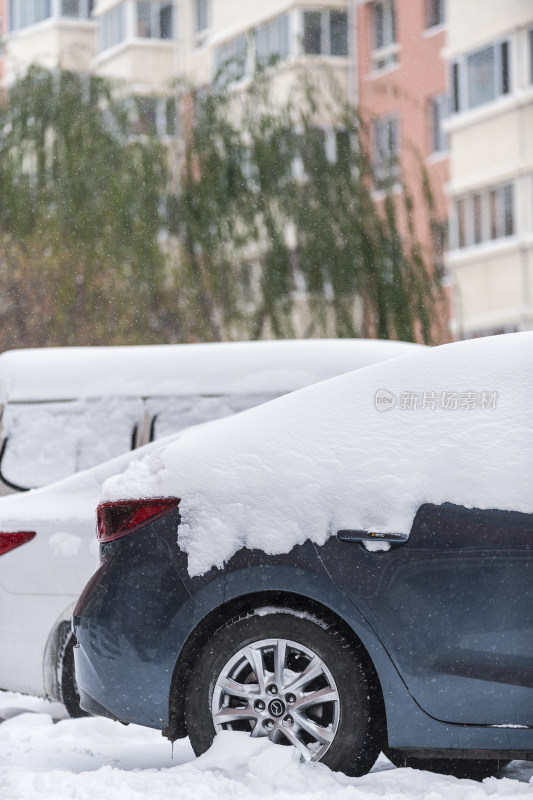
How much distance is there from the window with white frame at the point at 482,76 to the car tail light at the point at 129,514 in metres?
27.8

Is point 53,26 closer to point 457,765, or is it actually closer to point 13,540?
point 13,540

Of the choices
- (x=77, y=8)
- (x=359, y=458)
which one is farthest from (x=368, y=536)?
(x=77, y=8)

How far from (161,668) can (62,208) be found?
794 inches

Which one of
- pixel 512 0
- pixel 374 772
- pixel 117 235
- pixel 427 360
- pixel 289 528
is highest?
pixel 512 0

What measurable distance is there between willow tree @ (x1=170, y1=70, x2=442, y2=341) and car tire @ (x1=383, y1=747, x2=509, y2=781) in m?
17.4

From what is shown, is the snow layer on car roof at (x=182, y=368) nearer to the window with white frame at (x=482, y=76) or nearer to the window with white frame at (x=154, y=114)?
the window with white frame at (x=154, y=114)

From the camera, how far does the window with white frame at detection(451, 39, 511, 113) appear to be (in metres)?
32.2

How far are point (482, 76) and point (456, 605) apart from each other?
28.7 m

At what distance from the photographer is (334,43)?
40344 millimetres

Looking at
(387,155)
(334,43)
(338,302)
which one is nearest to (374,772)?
(338,302)

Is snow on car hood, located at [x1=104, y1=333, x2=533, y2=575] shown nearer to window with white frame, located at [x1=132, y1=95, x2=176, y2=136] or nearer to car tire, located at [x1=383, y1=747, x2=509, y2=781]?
car tire, located at [x1=383, y1=747, x2=509, y2=781]

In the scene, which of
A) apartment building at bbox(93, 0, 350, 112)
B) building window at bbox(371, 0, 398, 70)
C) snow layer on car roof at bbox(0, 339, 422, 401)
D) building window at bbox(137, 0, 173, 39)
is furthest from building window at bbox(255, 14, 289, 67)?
snow layer on car roof at bbox(0, 339, 422, 401)

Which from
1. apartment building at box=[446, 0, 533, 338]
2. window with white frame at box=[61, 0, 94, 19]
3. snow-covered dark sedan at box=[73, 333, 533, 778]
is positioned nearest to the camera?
snow-covered dark sedan at box=[73, 333, 533, 778]

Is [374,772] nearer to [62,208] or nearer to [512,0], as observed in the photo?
[62,208]
